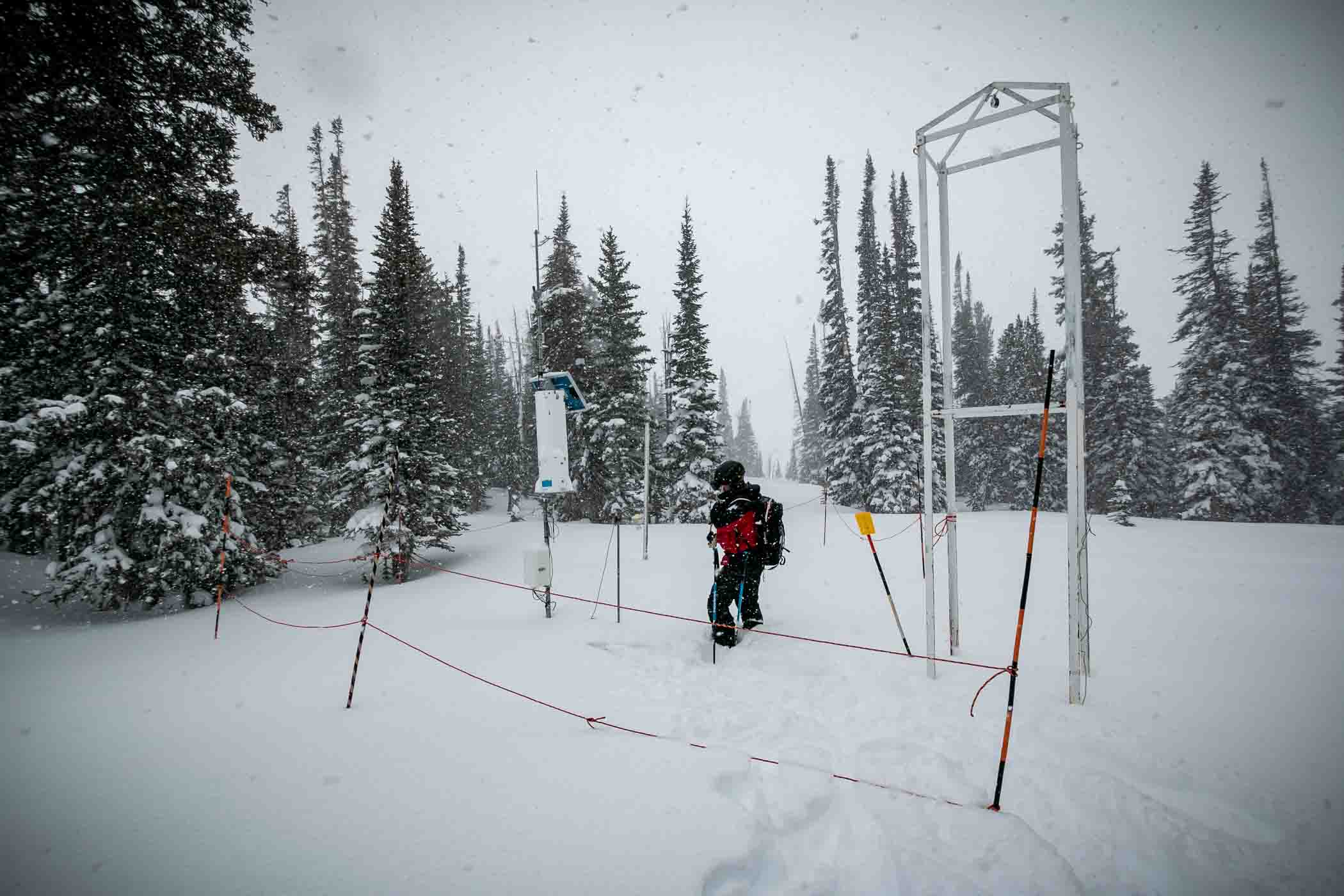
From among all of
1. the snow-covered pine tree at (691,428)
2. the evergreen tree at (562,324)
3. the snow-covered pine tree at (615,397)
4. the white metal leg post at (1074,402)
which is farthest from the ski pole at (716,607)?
the evergreen tree at (562,324)

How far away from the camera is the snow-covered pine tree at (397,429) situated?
13.8 m

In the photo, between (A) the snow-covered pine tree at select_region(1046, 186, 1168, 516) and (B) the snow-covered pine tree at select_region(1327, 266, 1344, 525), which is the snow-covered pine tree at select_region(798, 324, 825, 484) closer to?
(A) the snow-covered pine tree at select_region(1046, 186, 1168, 516)

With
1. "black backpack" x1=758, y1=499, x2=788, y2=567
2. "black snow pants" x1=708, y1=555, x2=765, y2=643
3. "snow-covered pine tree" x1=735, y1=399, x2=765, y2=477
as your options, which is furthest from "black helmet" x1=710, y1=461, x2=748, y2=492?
"snow-covered pine tree" x1=735, y1=399, x2=765, y2=477

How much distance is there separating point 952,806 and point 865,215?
119 ft

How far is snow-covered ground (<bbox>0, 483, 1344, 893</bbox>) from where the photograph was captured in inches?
111

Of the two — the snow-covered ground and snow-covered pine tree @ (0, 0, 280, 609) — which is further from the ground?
snow-covered pine tree @ (0, 0, 280, 609)

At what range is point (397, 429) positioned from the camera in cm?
1397

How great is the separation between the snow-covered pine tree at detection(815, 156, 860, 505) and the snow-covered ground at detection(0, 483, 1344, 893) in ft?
69.3

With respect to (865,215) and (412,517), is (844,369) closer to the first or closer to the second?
(865,215)

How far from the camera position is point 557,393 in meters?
8.69

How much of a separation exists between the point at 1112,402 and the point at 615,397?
23384 mm

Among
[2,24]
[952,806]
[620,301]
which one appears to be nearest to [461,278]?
[620,301]

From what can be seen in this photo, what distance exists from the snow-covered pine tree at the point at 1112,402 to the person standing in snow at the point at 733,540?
24213mm

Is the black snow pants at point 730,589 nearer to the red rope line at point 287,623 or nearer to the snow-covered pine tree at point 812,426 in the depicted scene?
the red rope line at point 287,623
